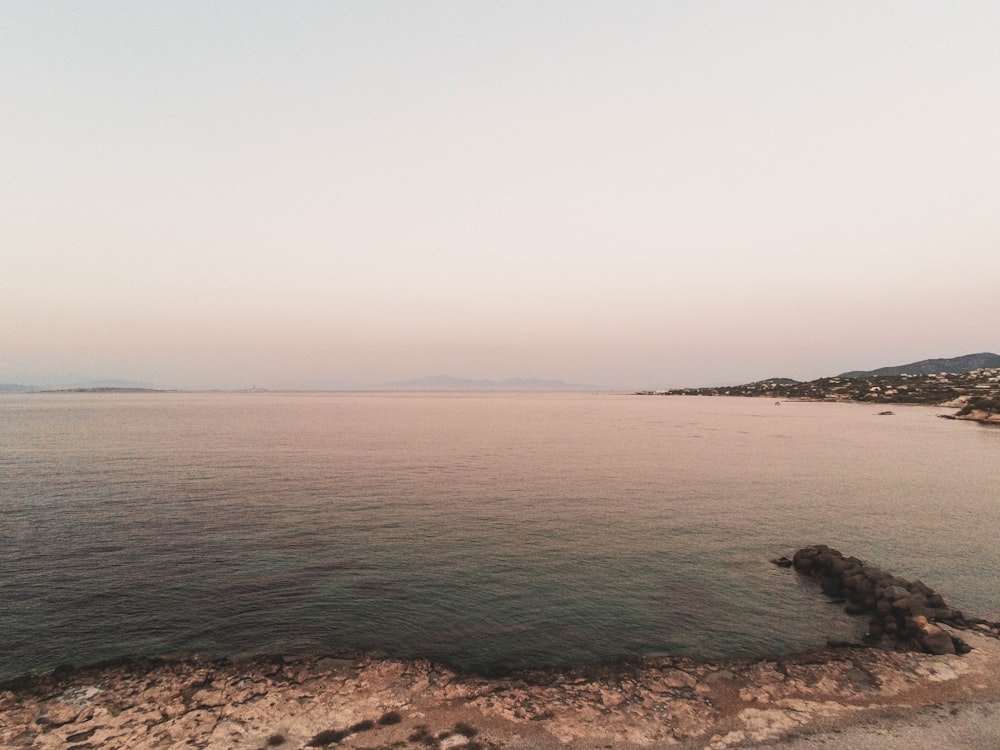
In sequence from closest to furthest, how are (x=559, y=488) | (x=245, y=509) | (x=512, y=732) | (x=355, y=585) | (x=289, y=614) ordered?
(x=512, y=732), (x=289, y=614), (x=355, y=585), (x=245, y=509), (x=559, y=488)

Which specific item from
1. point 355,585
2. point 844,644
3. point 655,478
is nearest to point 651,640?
point 844,644

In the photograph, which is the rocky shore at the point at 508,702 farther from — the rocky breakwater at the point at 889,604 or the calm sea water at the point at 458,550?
the calm sea water at the point at 458,550

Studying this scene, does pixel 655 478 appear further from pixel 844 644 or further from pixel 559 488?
pixel 844 644

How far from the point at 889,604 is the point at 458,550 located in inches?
836

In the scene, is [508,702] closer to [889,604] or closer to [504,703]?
[504,703]

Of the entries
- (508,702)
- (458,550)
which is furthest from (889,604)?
(458,550)

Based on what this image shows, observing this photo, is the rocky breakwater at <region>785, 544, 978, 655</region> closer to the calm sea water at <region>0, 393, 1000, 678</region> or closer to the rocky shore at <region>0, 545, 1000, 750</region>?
the rocky shore at <region>0, 545, 1000, 750</region>

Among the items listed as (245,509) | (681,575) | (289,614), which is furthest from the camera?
(245,509)

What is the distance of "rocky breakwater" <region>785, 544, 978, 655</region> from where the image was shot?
18.8m

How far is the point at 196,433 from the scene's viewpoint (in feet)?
306

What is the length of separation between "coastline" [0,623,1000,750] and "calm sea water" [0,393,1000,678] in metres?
1.58

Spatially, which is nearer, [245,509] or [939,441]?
[245,509]

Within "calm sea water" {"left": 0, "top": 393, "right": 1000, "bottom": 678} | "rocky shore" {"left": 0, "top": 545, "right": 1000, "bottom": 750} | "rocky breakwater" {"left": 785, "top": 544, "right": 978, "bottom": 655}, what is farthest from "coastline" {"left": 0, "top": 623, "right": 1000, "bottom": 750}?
"calm sea water" {"left": 0, "top": 393, "right": 1000, "bottom": 678}

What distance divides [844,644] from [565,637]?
1095cm
